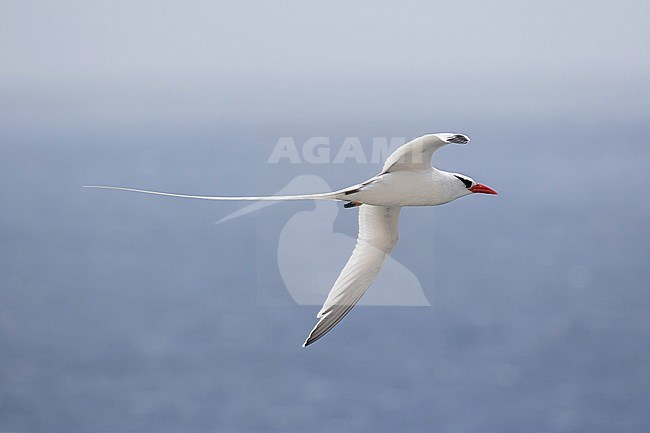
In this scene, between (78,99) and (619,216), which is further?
(78,99)

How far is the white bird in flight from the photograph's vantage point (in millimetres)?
3617

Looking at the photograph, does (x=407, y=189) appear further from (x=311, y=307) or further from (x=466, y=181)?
(x=311, y=307)

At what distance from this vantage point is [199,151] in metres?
29.1

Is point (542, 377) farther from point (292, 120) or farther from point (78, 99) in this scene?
point (78, 99)

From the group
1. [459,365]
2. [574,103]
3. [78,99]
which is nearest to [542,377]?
[459,365]

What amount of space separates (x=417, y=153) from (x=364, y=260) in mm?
684

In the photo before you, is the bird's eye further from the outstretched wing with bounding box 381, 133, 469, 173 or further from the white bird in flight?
the outstretched wing with bounding box 381, 133, 469, 173

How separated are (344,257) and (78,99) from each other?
3125 centimetres

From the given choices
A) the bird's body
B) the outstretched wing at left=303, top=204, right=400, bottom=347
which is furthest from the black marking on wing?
the outstretched wing at left=303, top=204, right=400, bottom=347

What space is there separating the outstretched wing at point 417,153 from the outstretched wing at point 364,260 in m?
0.49

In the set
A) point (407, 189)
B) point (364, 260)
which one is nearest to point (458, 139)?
point (407, 189)

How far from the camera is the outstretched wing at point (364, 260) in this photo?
13.5ft

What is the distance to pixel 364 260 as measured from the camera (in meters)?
4.20

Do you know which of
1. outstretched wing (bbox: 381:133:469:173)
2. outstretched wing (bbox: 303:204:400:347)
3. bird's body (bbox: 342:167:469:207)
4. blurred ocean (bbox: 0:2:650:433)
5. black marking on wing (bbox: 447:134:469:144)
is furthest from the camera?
blurred ocean (bbox: 0:2:650:433)
